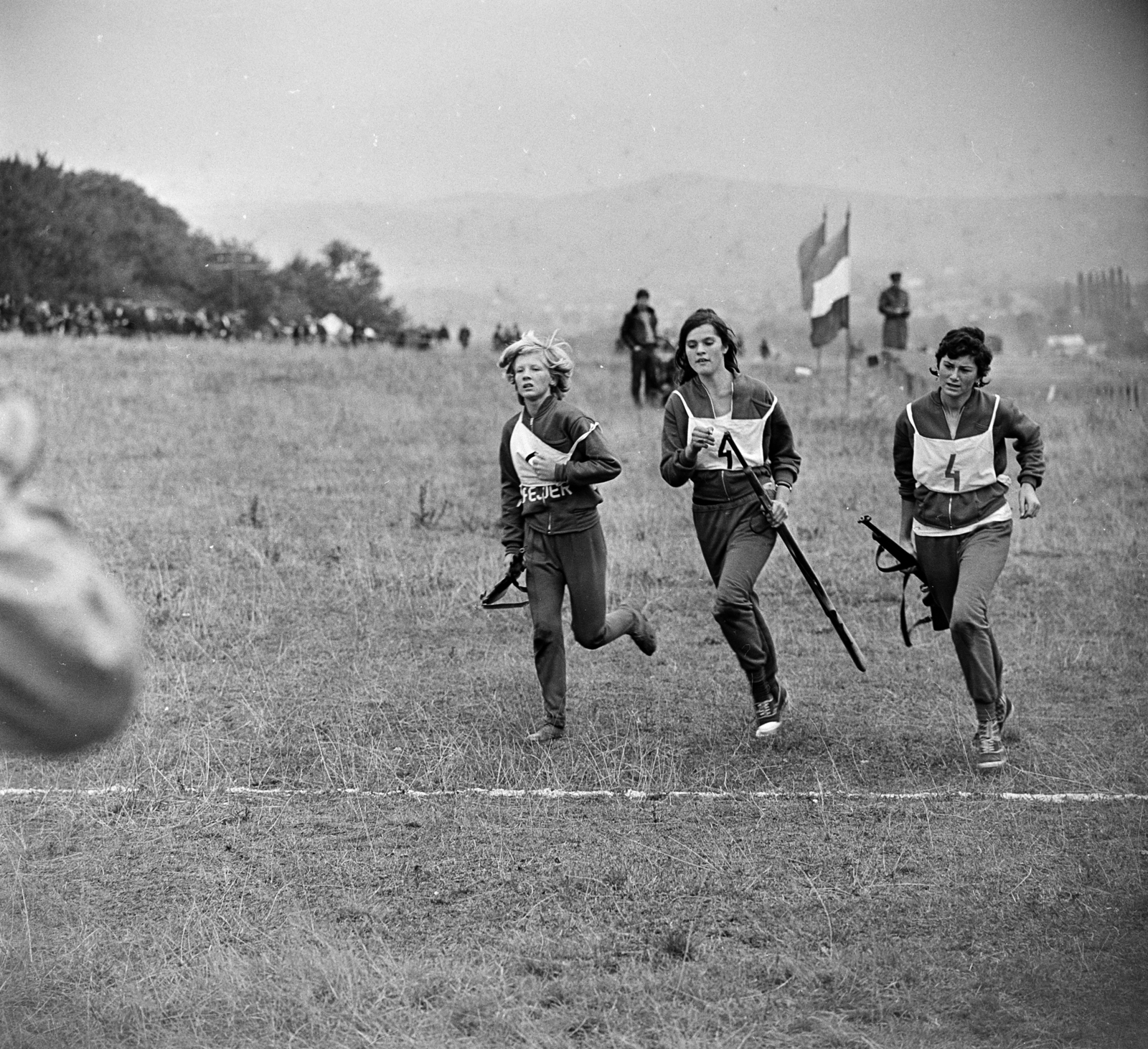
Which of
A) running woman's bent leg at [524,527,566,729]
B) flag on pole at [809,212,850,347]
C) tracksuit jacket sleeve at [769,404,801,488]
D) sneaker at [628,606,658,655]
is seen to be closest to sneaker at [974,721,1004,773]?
tracksuit jacket sleeve at [769,404,801,488]

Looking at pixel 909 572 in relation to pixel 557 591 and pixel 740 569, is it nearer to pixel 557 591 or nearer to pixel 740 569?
pixel 740 569

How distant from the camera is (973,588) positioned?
6523mm

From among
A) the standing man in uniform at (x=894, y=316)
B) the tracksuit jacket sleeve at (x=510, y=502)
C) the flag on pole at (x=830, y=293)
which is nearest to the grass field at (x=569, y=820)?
the tracksuit jacket sleeve at (x=510, y=502)

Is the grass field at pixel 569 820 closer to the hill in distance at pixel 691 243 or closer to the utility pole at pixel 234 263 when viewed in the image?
the hill in distance at pixel 691 243

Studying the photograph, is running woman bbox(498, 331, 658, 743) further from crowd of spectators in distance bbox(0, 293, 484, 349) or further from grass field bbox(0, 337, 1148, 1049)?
crowd of spectators in distance bbox(0, 293, 484, 349)

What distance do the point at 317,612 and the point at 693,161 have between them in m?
10.4

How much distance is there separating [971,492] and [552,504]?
1705 mm

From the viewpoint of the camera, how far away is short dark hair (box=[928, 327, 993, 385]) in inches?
258

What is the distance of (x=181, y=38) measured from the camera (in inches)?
326

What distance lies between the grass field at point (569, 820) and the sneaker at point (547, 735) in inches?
4.1

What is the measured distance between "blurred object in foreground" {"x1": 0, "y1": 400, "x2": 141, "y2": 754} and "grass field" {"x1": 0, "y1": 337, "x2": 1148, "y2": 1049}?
1535 millimetres

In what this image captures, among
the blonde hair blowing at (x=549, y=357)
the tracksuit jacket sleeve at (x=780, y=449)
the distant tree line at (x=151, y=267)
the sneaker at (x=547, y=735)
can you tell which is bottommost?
the sneaker at (x=547, y=735)

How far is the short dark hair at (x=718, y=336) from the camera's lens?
6887 millimetres

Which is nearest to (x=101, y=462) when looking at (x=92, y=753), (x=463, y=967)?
(x=92, y=753)
